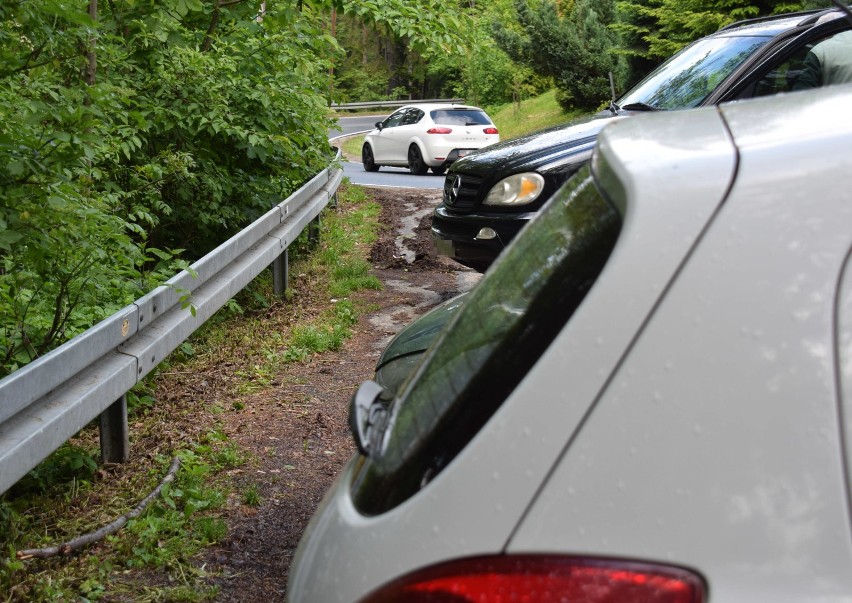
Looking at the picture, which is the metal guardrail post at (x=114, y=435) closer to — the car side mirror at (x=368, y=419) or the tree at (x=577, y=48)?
the car side mirror at (x=368, y=419)

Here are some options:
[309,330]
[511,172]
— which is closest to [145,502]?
[309,330]

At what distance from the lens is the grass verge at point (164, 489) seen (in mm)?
3863

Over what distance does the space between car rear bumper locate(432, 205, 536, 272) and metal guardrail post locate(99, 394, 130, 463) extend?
3.22 metres

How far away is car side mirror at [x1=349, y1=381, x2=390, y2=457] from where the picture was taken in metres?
1.96

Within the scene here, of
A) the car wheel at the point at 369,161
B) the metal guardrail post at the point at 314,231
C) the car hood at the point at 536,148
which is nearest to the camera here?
the car hood at the point at 536,148

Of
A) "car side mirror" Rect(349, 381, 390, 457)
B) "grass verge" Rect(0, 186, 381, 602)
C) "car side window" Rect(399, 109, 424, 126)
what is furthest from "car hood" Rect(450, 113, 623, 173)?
"car side window" Rect(399, 109, 424, 126)

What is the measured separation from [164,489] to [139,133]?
13.7 ft

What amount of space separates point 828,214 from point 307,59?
27.9 feet

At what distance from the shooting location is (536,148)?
24.3 ft

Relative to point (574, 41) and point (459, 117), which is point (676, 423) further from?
point (574, 41)

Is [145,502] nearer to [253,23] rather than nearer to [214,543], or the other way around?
[214,543]

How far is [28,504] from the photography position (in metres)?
4.49

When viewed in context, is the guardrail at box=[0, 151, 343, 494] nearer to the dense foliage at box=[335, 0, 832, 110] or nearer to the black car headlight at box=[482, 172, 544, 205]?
the black car headlight at box=[482, 172, 544, 205]

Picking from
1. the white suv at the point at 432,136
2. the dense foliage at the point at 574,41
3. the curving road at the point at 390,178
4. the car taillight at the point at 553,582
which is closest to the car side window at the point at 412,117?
the white suv at the point at 432,136
